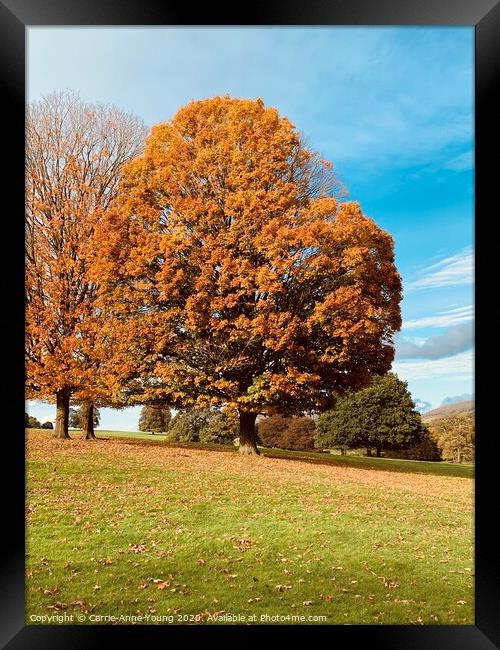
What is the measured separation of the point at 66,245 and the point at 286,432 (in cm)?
256

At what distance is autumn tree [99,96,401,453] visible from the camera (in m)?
4.15

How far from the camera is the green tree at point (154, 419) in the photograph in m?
4.13

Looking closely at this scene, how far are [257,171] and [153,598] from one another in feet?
11.1

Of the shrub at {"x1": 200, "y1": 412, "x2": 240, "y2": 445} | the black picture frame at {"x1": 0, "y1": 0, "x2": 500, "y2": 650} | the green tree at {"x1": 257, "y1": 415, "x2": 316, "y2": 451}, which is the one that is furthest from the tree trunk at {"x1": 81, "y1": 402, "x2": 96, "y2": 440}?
the green tree at {"x1": 257, "y1": 415, "x2": 316, "y2": 451}

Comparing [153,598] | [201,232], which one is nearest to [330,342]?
[201,232]

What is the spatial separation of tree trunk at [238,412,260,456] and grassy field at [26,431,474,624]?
13 cm

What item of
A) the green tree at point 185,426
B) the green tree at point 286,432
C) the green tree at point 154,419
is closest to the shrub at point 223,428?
the green tree at point 185,426

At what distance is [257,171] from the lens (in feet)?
14.3

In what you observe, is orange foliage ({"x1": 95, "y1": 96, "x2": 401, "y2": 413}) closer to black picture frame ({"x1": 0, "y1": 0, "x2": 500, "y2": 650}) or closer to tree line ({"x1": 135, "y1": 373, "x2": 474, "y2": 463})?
tree line ({"x1": 135, "y1": 373, "x2": 474, "y2": 463})

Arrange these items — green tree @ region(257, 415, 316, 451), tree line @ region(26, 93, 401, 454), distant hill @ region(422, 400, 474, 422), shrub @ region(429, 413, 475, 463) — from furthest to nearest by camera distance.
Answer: green tree @ region(257, 415, 316, 451), tree line @ region(26, 93, 401, 454), shrub @ region(429, 413, 475, 463), distant hill @ region(422, 400, 474, 422)

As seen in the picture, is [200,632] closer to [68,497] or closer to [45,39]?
[68,497]

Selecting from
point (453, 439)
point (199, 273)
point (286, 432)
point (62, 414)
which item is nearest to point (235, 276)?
point (199, 273)
